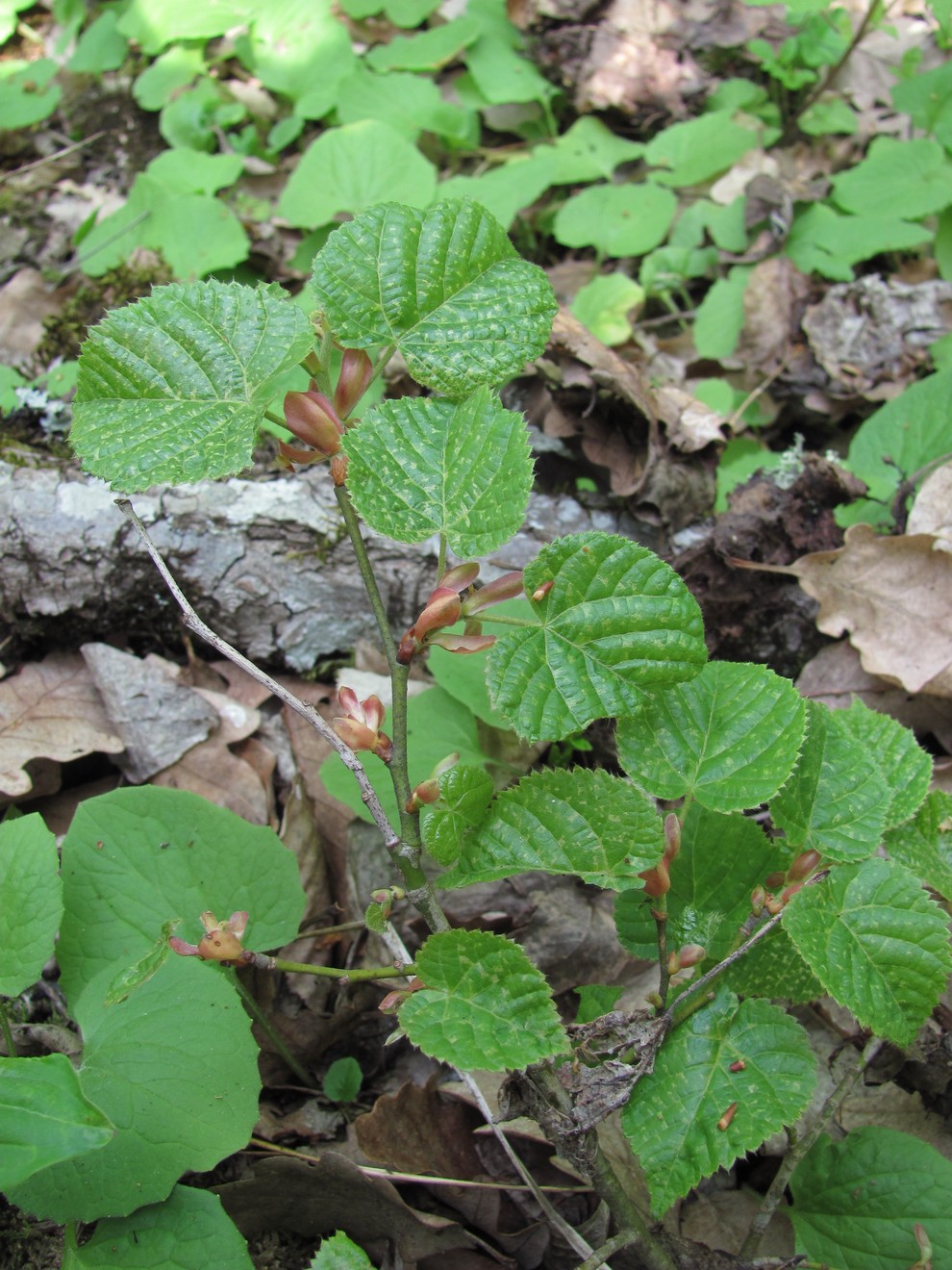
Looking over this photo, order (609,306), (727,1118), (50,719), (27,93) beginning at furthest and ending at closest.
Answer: (27,93) < (609,306) < (50,719) < (727,1118)

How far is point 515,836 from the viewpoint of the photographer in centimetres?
124

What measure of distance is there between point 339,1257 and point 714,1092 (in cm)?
56

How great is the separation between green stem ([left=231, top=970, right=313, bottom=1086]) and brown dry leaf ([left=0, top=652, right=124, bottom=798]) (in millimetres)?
657

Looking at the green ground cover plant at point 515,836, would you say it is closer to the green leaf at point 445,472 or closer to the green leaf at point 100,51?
the green leaf at point 445,472

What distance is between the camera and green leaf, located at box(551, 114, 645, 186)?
10.6ft

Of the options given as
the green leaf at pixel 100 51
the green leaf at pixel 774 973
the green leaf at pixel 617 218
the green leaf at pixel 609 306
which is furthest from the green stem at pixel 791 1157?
the green leaf at pixel 100 51

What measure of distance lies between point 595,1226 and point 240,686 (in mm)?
1378

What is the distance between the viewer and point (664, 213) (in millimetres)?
3076

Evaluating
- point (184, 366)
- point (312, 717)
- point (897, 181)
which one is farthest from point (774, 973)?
point (897, 181)

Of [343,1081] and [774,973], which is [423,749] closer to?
[343,1081]

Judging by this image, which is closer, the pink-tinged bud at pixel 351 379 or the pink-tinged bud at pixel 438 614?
the pink-tinged bud at pixel 438 614

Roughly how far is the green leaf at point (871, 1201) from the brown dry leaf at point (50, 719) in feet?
5.19

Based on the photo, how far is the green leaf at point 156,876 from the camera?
1.49m

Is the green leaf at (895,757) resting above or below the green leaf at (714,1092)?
above
